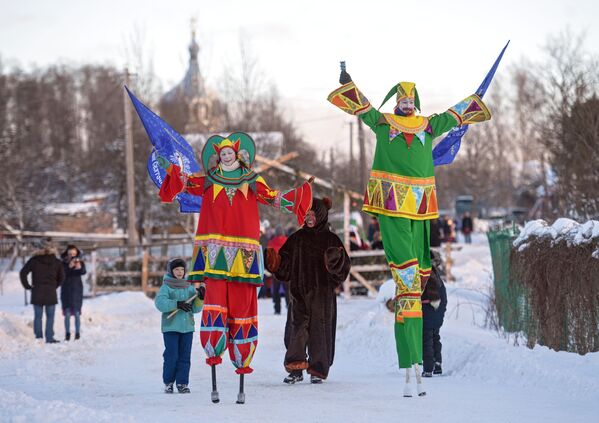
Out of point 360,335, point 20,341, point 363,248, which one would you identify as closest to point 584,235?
point 360,335

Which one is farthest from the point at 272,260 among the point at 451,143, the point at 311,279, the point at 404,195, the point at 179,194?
the point at 451,143

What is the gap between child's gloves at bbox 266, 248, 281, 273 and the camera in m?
9.94

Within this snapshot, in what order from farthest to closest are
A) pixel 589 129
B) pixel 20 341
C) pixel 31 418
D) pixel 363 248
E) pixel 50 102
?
pixel 50 102, pixel 589 129, pixel 363 248, pixel 20 341, pixel 31 418

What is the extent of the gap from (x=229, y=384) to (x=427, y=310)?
2.13 metres

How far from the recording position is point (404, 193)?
8.62 meters

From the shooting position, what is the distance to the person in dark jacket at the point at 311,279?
989 cm

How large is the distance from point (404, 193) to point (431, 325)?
7.10 feet

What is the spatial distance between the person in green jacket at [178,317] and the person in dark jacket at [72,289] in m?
7.56

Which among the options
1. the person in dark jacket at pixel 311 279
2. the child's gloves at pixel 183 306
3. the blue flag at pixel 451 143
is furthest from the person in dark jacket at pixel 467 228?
the child's gloves at pixel 183 306

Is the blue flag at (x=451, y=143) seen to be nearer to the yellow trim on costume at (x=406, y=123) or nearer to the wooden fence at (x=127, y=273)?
the yellow trim on costume at (x=406, y=123)

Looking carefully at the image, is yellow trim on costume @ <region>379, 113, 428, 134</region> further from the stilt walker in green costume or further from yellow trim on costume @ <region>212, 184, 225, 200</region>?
yellow trim on costume @ <region>212, 184, 225, 200</region>

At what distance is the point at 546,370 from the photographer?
879cm

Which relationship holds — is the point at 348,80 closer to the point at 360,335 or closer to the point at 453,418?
the point at 453,418

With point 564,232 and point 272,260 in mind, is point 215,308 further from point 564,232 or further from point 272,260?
point 564,232
